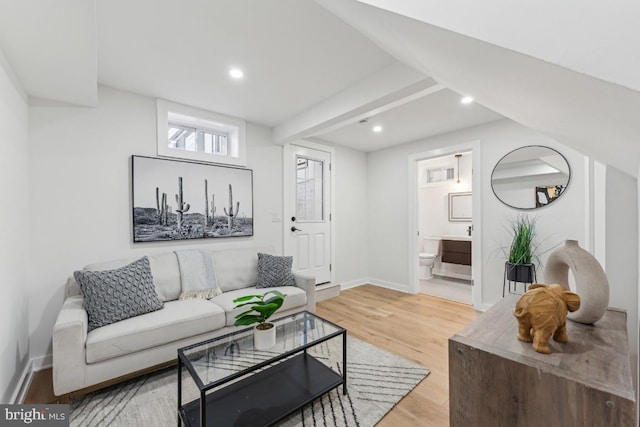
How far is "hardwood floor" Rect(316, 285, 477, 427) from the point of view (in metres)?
1.69

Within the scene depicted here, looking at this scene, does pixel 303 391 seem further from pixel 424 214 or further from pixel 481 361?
pixel 424 214

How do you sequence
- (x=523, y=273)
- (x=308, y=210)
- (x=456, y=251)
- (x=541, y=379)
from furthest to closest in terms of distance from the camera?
(x=456, y=251) → (x=308, y=210) → (x=523, y=273) → (x=541, y=379)

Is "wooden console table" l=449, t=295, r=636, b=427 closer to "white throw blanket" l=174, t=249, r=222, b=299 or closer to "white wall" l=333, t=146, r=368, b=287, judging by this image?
"white throw blanket" l=174, t=249, r=222, b=299

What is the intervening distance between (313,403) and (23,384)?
2010mm

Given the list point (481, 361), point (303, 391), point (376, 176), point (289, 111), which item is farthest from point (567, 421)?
point (376, 176)

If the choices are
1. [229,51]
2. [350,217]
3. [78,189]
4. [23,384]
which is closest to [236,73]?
[229,51]

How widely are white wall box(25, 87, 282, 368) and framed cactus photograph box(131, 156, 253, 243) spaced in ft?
0.35

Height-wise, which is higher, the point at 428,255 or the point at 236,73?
the point at 236,73

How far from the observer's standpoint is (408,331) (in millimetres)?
2783

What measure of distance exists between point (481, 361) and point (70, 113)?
3262mm

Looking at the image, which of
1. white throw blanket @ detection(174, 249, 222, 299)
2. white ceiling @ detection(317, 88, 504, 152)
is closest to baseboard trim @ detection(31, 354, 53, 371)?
white throw blanket @ detection(174, 249, 222, 299)

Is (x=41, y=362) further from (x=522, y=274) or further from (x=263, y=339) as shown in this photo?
(x=522, y=274)

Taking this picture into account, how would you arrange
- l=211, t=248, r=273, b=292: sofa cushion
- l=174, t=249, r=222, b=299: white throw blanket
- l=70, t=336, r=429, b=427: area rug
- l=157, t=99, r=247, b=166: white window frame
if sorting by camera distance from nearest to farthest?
l=70, t=336, r=429, b=427: area rug → l=174, t=249, r=222, b=299: white throw blanket → l=157, t=99, r=247, b=166: white window frame → l=211, t=248, r=273, b=292: sofa cushion

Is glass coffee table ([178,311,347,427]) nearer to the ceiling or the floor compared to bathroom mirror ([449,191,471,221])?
nearer to the floor
